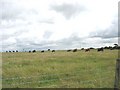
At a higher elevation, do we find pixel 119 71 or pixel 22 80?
pixel 119 71

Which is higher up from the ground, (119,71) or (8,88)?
(119,71)

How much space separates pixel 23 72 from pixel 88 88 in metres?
7.72

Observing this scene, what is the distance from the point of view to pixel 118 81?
338 inches

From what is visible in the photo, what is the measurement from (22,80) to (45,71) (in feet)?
14.0

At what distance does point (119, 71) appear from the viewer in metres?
8.47

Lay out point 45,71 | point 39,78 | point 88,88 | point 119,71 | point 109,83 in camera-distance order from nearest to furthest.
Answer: point 119,71 < point 88,88 < point 109,83 < point 39,78 < point 45,71

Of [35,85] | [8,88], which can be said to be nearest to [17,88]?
[8,88]

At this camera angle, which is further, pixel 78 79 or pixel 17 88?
pixel 78 79

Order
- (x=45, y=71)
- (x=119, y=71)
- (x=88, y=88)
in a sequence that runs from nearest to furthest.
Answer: (x=119, y=71), (x=88, y=88), (x=45, y=71)

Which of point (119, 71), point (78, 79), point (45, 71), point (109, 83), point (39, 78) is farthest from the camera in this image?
point (45, 71)

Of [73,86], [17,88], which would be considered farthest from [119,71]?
[17,88]

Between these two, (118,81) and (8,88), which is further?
(8,88)

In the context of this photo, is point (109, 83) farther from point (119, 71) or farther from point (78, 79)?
point (119, 71)

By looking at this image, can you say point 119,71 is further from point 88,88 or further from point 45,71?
point 45,71
